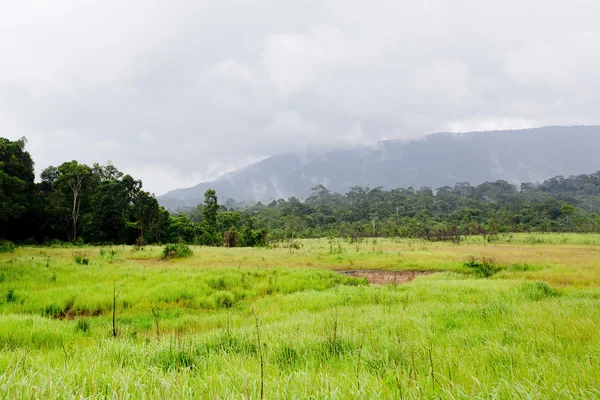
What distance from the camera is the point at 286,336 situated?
4.63 metres

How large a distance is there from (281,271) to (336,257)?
1114 cm

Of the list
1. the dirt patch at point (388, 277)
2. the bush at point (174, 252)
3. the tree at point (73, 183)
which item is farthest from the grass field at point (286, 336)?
the tree at point (73, 183)

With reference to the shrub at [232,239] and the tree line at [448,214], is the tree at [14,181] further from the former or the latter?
the tree line at [448,214]

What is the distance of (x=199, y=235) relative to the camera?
5697 centimetres

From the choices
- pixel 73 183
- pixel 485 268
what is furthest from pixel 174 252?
pixel 73 183

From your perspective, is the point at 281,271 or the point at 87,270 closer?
the point at 87,270

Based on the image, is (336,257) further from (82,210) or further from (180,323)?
(82,210)

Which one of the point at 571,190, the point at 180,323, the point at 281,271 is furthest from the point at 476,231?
the point at 571,190

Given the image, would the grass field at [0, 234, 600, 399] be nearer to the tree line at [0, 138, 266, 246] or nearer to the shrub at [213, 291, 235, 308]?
the shrub at [213, 291, 235, 308]

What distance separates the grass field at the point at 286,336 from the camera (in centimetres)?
232

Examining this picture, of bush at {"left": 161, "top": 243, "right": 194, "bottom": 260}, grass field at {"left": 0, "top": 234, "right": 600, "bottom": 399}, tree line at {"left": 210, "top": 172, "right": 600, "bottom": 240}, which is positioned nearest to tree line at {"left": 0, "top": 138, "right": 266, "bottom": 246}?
bush at {"left": 161, "top": 243, "right": 194, "bottom": 260}

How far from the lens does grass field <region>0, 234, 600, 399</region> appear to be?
232 centimetres

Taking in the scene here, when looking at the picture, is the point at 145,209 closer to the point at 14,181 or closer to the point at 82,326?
the point at 14,181

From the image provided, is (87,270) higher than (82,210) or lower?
lower
